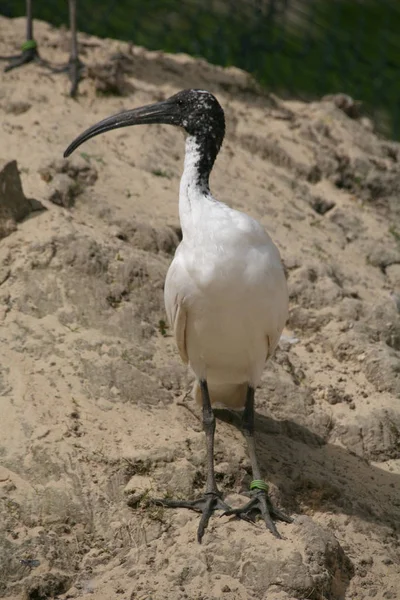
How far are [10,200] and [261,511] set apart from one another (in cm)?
277

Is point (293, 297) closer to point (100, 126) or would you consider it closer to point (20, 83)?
point (100, 126)

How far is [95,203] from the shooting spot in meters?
7.62

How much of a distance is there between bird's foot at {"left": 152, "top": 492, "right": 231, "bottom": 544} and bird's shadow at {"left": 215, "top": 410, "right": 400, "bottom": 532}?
16.8 inches

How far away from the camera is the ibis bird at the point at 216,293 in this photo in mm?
5590

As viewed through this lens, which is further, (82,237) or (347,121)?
(347,121)

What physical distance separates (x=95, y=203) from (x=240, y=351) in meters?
2.19

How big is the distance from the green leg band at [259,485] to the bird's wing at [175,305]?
88cm

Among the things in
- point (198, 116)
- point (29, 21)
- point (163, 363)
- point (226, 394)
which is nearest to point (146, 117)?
point (198, 116)

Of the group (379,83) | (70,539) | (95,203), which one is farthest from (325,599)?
(379,83)

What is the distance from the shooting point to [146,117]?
643 centimetres

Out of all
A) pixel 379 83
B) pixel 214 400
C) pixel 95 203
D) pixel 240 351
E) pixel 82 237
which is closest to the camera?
pixel 240 351

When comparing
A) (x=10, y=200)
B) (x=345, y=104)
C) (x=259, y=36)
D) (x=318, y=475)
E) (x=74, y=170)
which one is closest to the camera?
(x=318, y=475)

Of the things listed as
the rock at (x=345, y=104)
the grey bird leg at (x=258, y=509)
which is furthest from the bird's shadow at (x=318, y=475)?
the rock at (x=345, y=104)

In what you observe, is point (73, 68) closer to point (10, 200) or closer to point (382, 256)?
point (10, 200)
